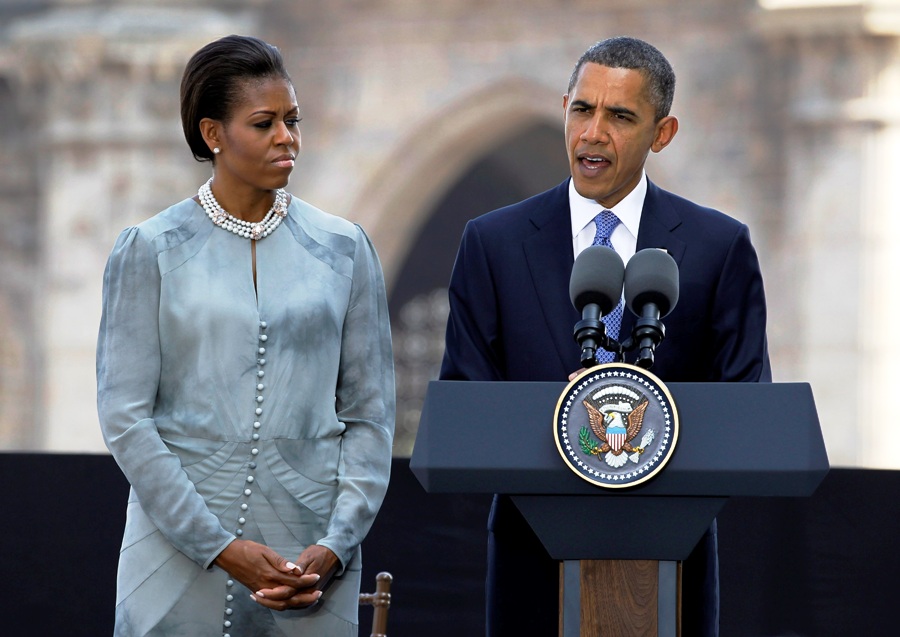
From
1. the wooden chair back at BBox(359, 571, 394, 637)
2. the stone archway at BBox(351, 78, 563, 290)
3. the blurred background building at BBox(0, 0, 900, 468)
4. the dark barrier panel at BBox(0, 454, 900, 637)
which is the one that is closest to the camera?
the wooden chair back at BBox(359, 571, 394, 637)

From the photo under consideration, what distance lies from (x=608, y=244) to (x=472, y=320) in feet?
0.95

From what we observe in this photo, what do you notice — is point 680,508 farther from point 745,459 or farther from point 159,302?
point 159,302

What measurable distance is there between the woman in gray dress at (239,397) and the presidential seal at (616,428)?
607mm

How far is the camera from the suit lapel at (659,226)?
10.5 feet

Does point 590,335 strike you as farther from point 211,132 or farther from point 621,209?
point 211,132

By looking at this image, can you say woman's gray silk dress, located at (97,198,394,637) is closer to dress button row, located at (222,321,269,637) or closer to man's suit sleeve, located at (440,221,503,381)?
dress button row, located at (222,321,269,637)

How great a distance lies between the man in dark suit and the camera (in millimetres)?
3133

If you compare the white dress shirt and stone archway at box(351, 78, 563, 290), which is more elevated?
stone archway at box(351, 78, 563, 290)

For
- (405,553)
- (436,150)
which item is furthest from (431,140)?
(405,553)

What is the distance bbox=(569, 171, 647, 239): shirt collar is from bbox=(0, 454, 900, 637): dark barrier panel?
1.66 m

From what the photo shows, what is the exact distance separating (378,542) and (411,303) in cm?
977

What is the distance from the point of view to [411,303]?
47.9 ft

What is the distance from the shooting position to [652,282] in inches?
108

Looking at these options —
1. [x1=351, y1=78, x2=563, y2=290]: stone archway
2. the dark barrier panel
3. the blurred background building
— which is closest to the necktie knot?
the dark barrier panel
